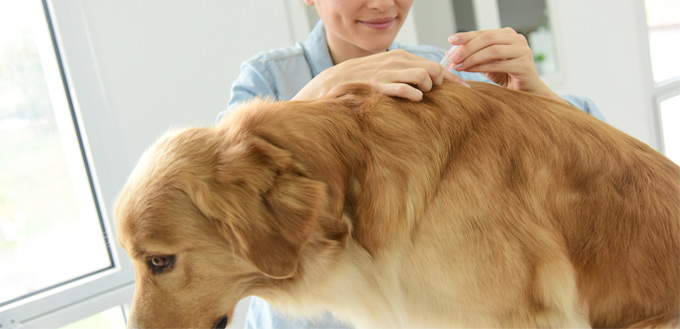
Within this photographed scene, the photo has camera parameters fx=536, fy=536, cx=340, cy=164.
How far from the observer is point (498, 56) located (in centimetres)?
100

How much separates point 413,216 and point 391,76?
236mm

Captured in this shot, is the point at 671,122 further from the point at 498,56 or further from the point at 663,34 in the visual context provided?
the point at 498,56

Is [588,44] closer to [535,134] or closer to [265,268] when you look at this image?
[535,134]

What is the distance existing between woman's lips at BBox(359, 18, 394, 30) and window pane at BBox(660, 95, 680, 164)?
9.30 feet

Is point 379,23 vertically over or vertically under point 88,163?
over

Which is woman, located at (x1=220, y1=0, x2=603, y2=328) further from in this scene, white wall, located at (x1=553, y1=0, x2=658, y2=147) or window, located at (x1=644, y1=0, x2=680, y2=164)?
window, located at (x1=644, y1=0, x2=680, y2=164)

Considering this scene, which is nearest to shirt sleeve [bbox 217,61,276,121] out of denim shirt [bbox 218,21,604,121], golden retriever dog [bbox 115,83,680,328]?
denim shirt [bbox 218,21,604,121]

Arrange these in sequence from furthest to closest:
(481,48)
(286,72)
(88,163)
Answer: (88,163) → (286,72) → (481,48)

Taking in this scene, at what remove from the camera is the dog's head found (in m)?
0.71

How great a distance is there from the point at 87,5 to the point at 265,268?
1187 mm

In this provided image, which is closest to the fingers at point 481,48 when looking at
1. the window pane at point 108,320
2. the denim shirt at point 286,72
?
the denim shirt at point 286,72

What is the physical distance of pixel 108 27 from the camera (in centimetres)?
156

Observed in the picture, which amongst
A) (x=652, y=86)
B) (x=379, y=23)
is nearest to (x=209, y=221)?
(x=379, y=23)

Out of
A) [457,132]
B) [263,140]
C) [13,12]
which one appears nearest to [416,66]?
[457,132]
